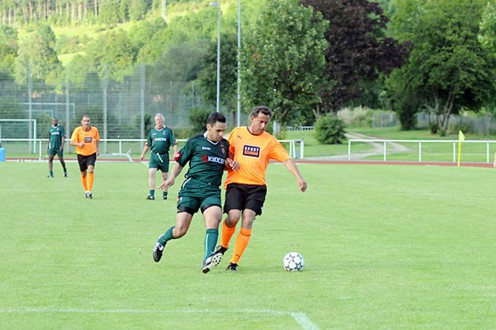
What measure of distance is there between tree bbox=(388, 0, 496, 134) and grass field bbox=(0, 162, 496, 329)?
59.8 meters

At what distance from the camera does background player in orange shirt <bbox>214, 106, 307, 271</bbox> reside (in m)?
11.2

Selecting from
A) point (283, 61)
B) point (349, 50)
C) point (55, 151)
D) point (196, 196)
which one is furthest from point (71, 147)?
point (196, 196)

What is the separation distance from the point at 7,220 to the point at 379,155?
38.8 m

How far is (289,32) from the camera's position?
53656 mm

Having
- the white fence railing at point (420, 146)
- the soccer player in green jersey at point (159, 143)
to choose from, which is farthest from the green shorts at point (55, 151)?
the white fence railing at point (420, 146)

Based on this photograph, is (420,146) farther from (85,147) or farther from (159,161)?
(85,147)

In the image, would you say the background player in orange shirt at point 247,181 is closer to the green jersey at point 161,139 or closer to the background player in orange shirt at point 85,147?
the green jersey at point 161,139

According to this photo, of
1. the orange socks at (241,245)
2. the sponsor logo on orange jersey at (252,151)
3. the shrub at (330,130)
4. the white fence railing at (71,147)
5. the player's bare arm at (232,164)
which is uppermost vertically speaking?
the sponsor logo on orange jersey at (252,151)

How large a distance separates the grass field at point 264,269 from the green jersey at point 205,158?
998mm

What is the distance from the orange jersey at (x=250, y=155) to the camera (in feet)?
37.1

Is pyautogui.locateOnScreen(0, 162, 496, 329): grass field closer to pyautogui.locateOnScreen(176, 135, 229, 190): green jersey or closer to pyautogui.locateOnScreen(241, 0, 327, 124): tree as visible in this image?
pyautogui.locateOnScreen(176, 135, 229, 190): green jersey

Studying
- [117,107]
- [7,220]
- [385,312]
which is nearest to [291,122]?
[117,107]

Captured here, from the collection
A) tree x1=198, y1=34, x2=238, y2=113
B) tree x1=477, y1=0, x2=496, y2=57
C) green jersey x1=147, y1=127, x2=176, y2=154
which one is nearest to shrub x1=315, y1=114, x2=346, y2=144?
tree x1=477, y1=0, x2=496, y2=57

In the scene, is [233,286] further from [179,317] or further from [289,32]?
[289,32]
